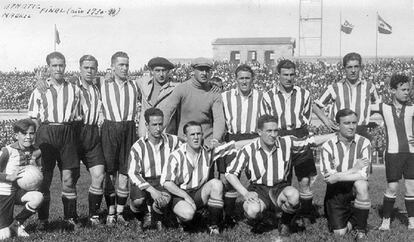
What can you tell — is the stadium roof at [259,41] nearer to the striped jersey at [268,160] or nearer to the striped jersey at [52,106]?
the striped jersey at [52,106]

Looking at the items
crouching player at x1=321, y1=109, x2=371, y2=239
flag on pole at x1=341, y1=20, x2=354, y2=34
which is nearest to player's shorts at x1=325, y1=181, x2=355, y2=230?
crouching player at x1=321, y1=109, x2=371, y2=239

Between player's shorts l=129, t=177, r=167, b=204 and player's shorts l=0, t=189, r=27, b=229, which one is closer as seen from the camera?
player's shorts l=0, t=189, r=27, b=229

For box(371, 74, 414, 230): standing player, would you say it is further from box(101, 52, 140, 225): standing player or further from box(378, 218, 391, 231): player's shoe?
box(101, 52, 140, 225): standing player

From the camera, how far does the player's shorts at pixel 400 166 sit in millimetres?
4918

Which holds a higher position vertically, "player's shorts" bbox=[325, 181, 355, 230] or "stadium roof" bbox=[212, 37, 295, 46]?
"stadium roof" bbox=[212, 37, 295, 46]

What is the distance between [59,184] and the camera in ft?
28.3

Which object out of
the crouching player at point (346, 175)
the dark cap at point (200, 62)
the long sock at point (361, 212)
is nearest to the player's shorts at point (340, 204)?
the crouching player at point (346, 175)

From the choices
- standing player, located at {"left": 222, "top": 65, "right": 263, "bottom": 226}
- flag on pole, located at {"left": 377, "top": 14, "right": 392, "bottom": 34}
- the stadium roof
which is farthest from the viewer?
the stadium roof

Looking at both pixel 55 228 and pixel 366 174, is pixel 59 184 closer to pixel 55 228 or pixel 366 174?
pixel 55 228

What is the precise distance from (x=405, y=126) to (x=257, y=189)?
1677 mm

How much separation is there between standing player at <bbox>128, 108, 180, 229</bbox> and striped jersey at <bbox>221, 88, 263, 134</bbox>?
0.63 m

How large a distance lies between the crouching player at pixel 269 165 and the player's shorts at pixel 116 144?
129cm

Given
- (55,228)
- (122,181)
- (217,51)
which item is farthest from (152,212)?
(217,51)

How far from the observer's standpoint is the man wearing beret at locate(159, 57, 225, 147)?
16.5ft
